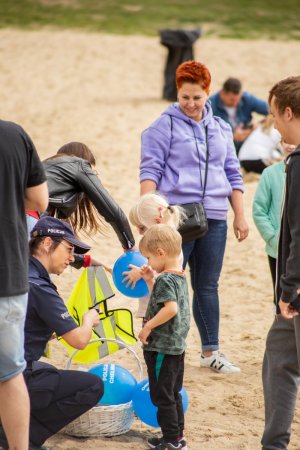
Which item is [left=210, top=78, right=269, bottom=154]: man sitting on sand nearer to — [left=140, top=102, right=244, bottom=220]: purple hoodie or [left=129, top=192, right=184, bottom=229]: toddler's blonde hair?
[left=140, top=102, right=244, bottom=220]: purple hoodie

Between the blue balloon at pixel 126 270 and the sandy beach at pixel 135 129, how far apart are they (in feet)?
2.35

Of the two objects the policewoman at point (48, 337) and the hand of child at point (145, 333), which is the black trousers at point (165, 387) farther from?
the policewoman at point (48, 337)

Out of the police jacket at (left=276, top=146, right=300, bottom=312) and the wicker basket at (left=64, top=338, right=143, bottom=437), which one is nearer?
the police jacket at (left=276, top=146, right=300, bottom=312)

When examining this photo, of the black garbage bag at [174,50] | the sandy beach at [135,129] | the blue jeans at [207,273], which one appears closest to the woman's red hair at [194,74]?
the blue jeans at [207,273]

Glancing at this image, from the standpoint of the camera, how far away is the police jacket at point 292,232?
3877mm

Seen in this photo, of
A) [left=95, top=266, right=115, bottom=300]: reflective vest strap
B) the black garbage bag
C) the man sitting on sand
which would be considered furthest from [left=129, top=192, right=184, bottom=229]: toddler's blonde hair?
the black garbage bag

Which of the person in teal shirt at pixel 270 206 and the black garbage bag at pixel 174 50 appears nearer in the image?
the person in teal shirt at pixel 270 206

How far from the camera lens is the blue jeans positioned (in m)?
5.70

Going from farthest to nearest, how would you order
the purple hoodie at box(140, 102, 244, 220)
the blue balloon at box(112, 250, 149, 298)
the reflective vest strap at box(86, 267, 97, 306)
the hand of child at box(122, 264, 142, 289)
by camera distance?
the purple hoodie at box(140, 102, 244, 220), the reflective vest strap at box(86, 267, 97, 306), the blue balloon at box(112, 250, 149, 298), the hand of child at box(122, 264, 142, 289)

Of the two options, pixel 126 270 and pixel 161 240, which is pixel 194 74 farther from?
pixel 161 240

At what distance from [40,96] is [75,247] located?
471 inches

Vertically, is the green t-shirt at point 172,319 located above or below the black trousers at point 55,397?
above

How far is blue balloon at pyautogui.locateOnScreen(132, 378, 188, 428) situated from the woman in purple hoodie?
1.10m

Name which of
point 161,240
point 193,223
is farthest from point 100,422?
point 193,223
